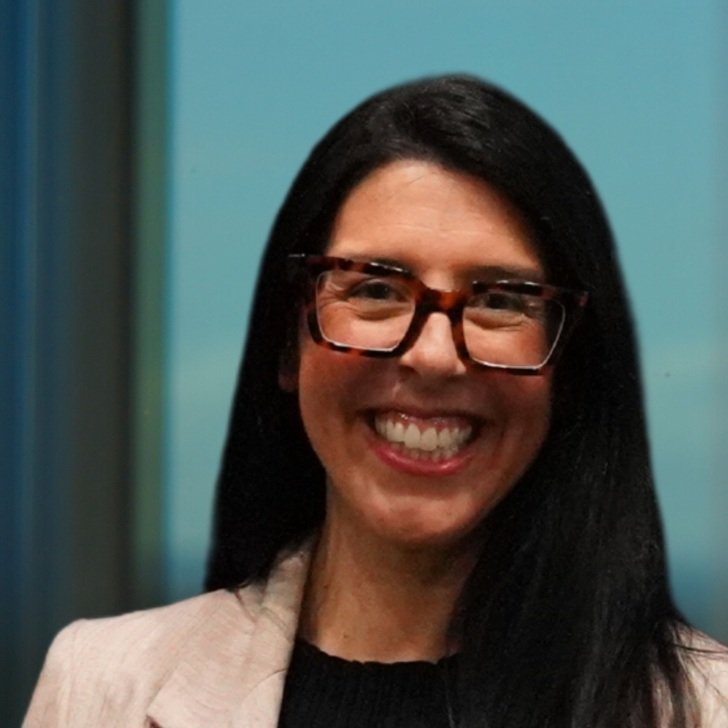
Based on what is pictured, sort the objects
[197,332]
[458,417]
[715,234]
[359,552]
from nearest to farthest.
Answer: [458,417] < [359,552] < [715,234] < [197,332]

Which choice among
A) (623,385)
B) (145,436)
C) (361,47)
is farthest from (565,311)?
(145,436)

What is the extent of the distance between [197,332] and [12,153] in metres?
0.35

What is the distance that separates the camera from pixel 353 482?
4.16 feet

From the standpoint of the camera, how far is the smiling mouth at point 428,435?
1230 mm

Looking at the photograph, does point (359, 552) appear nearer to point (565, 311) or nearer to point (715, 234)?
point (565, 311)

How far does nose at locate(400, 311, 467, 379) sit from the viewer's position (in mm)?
1197

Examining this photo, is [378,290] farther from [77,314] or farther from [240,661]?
[77,314]

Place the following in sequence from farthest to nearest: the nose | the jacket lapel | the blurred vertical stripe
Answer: the blurred vertical stripe < the jacket lapel < the nose

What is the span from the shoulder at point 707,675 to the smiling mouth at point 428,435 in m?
0.27

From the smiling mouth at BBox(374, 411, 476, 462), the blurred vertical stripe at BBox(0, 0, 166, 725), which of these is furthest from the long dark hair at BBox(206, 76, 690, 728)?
the blurred vertical stripe at BBox(0, 0, 166, 725)

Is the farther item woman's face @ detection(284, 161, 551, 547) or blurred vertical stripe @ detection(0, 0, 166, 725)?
blurred vertical stripe @ detection(0, 0, 166, 725)

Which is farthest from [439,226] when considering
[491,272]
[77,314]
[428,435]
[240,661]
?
[77,314]

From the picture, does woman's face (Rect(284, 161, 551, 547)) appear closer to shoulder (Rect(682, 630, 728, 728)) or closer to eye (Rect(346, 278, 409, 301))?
eye (Rect(346, 278, 409, 301))

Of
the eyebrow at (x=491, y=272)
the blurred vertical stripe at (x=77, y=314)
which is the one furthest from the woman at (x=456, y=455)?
the blurred vertical stripe at (x=77, y=314)
